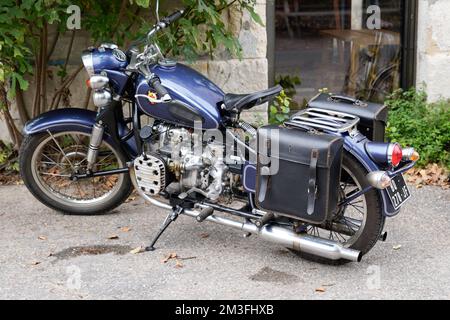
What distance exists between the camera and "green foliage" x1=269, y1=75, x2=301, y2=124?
660cm

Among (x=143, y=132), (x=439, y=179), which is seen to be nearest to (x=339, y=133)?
(x=143, y=132)

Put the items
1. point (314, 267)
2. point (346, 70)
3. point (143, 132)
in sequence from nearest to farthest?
point (314, 267)
point (143, 132)
point (346, 70)

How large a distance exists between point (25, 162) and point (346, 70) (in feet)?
11.0

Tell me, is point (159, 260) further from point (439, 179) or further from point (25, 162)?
point (439, 179)

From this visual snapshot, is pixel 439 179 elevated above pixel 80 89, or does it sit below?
below

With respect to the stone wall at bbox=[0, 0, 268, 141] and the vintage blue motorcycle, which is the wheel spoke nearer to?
the vintage blue motorcycle

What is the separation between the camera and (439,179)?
20.7 feet

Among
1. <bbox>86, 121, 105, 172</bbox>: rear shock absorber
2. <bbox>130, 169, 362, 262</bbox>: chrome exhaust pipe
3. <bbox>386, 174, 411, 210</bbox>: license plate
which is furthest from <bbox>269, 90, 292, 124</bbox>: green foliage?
<bbox>386, 174, 411, 210</bbox>: license plate

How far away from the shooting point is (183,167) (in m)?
4.93

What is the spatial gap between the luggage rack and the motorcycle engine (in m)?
0.55

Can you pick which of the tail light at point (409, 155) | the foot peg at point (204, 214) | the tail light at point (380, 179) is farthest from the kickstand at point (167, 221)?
the tail light at point (409, 155)

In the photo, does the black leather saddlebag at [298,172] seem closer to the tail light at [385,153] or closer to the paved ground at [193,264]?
the tail light at [385,153]

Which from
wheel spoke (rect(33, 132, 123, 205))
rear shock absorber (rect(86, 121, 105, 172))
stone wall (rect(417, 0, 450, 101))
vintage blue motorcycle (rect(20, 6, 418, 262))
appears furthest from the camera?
stone wall (rect(417, 0, 450, 101))

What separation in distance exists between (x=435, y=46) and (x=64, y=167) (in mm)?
3455
